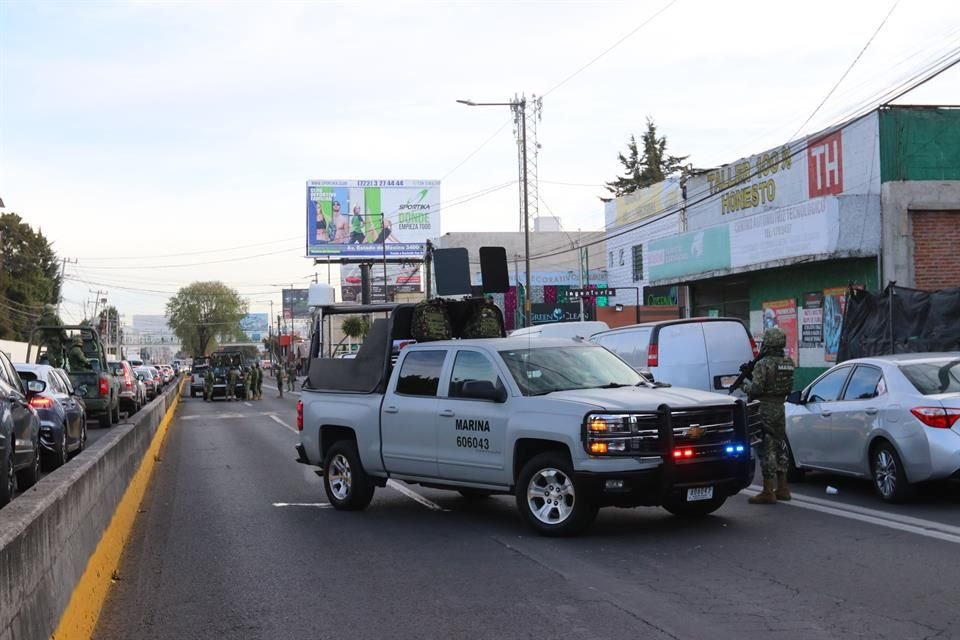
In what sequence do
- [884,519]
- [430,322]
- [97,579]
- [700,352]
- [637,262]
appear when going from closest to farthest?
[97,579] < [884,519] < [430,322] < [700,352] < [637,262]

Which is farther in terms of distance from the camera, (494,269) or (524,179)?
(524,179)

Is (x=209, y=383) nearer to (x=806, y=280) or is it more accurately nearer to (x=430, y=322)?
(x=806, y=280)

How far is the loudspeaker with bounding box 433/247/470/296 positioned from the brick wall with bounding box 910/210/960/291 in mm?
13270

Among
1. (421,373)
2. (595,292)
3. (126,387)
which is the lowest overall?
(126,387)

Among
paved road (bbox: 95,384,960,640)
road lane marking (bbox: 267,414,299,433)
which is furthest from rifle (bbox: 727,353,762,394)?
road lane marking (bbox: 267,414,299,433)

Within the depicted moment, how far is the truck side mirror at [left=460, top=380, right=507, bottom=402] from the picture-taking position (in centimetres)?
980

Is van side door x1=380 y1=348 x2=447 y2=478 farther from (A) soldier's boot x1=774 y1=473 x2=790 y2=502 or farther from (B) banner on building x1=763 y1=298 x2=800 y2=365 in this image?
(B) banner on building x1=763 y1=298 x2=800 y2=365

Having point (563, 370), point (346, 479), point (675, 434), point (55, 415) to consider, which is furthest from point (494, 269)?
point (55, 415)

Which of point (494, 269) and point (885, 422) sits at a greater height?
point (494, 269)

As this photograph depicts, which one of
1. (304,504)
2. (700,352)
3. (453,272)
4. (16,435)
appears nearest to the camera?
(16,435)

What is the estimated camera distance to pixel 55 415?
14633 mm

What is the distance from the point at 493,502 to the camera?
12.0 meters

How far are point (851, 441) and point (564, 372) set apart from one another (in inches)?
141

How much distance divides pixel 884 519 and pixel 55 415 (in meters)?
11.0
